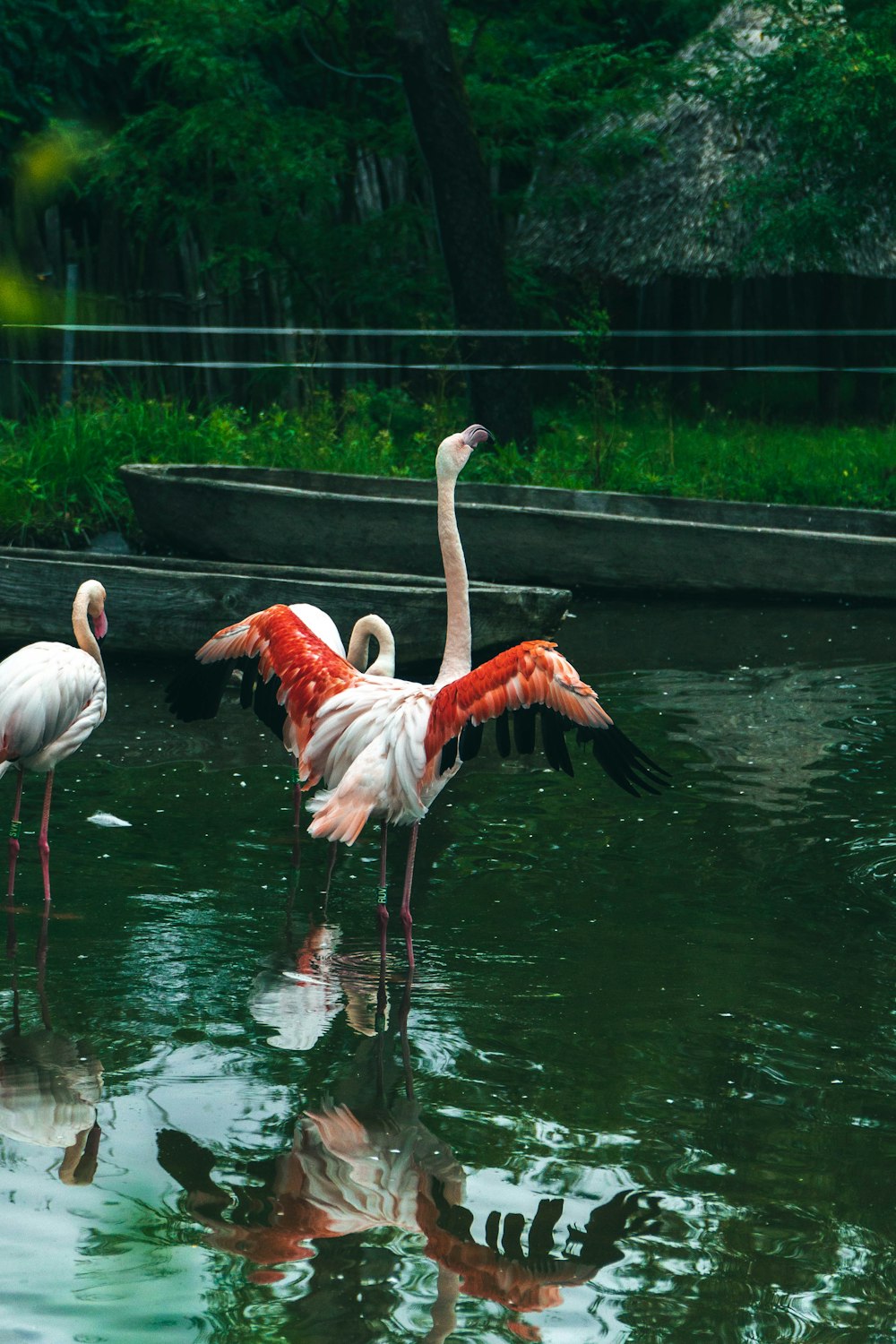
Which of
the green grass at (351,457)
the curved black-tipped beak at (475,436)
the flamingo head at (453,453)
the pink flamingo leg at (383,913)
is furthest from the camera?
the green grass at (351,457)

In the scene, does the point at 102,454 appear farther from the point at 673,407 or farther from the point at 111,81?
the point at 673,407

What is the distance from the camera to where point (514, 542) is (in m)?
10.5

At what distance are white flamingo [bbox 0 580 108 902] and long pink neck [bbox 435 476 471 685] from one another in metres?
1.31

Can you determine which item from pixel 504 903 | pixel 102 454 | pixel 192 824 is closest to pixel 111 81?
pixel 102 454

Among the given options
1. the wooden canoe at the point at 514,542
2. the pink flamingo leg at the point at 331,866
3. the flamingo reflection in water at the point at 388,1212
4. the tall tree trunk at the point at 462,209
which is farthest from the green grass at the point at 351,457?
the flamingo reflection in water at the point at 388,1212

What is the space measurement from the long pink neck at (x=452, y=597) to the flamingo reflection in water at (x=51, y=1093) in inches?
65.3

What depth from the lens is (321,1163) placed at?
3.59m

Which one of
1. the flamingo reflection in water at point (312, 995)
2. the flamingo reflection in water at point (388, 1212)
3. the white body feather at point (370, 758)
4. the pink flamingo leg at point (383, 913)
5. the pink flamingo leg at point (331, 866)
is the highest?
the white body feather at point (370, 758)

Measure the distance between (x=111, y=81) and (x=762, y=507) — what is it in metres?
9.09

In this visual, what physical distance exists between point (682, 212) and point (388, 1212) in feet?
61.1

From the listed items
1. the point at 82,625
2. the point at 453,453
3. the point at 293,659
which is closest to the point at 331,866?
the point at 293,659

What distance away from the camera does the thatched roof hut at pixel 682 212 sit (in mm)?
19766

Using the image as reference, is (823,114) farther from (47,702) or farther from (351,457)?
(47,702)

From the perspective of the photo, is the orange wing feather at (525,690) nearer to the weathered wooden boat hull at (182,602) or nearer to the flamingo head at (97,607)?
the flamingo head at (97,607)
